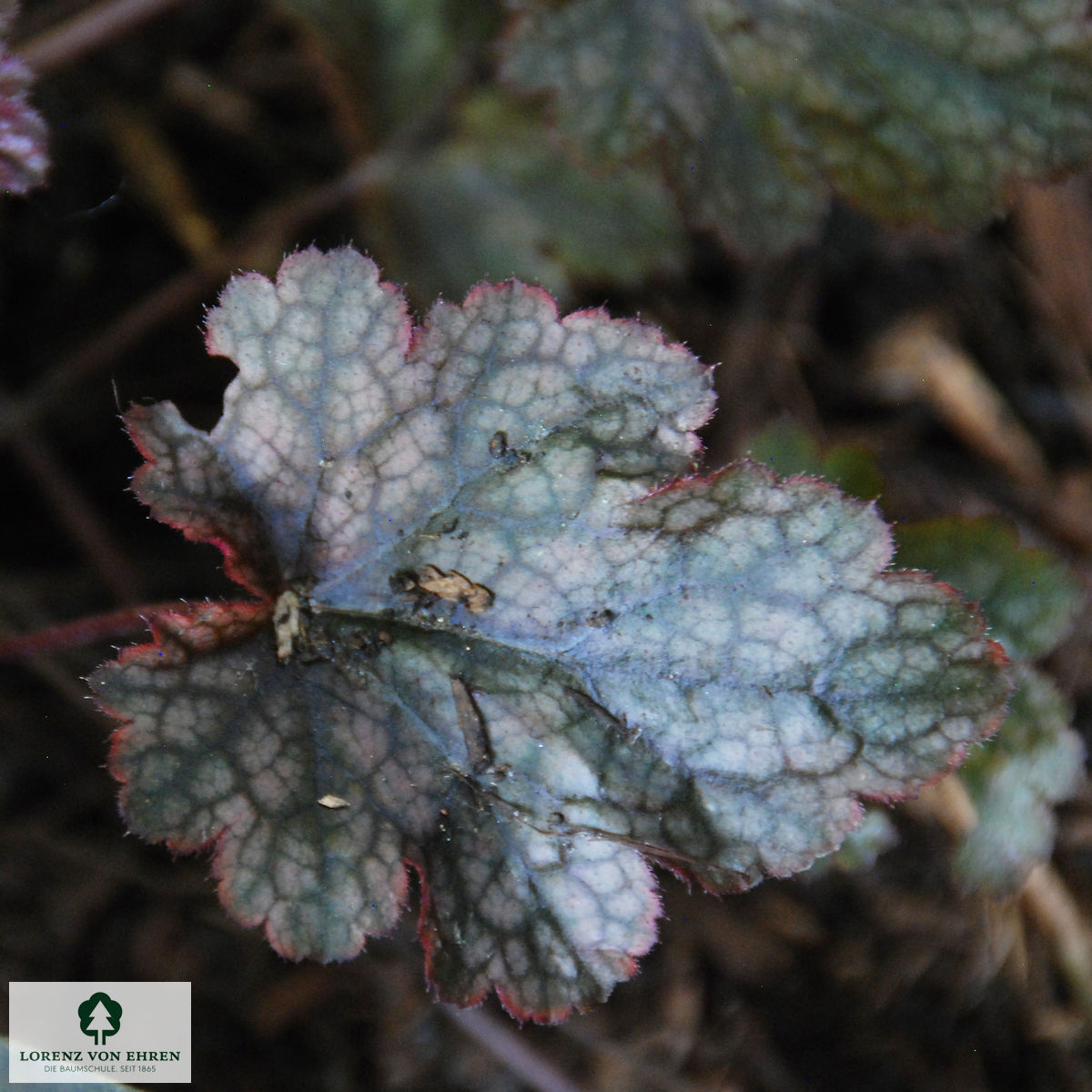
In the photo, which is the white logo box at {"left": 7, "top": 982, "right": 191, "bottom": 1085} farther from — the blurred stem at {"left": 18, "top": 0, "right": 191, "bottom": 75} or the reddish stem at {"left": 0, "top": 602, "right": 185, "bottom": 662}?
the blurred stem at {"left": 18, "top": 0, "right": 191, "bottom": 75}

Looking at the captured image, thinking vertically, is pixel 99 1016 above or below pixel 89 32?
below

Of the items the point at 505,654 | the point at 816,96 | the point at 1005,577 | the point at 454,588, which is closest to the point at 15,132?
the point at 454,588

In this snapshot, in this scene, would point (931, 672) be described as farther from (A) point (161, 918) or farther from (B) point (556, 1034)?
(A) point (161, 918)

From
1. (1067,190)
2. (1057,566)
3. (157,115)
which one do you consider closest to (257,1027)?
(1057,566)

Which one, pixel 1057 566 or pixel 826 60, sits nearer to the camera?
pixel 826 60

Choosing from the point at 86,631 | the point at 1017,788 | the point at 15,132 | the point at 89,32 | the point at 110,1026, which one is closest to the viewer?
the point at 15,132

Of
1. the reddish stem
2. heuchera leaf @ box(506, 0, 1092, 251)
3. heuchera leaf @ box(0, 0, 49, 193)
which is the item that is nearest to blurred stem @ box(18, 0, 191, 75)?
heuchera leaf @ box(0, 0, 49, 193)

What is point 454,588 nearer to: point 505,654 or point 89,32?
point 505,654
